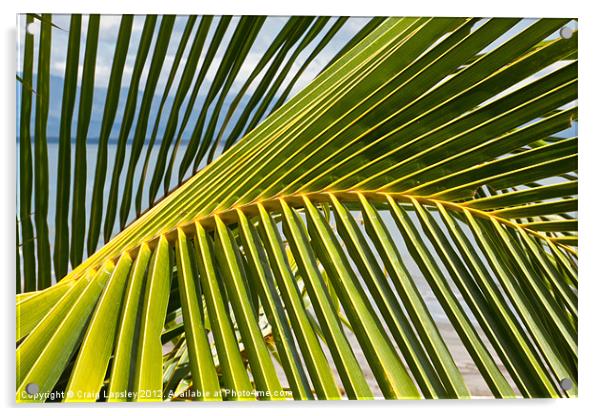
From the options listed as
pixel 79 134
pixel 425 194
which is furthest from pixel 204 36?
pixel 425 194

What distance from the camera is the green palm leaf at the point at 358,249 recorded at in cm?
66

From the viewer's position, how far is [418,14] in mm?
1007

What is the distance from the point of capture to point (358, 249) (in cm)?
76

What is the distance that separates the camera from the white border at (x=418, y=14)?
100 centimetres

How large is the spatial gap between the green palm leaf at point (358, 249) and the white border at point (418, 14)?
212 millimetres

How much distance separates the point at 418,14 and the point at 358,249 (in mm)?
463

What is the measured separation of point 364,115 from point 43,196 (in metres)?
0.56

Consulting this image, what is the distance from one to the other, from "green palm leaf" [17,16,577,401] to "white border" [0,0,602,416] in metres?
0.21

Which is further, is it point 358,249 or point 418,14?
point 418,14

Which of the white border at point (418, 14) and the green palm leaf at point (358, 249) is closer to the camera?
the green palm leaf at point (358, 249)

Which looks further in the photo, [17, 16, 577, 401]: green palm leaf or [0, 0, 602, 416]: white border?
[0, 0, 602, 416]: white border

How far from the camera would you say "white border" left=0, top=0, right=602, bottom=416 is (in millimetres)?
1004

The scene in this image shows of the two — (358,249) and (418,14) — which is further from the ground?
(418,14)

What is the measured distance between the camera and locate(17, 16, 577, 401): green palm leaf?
2.16 feet
